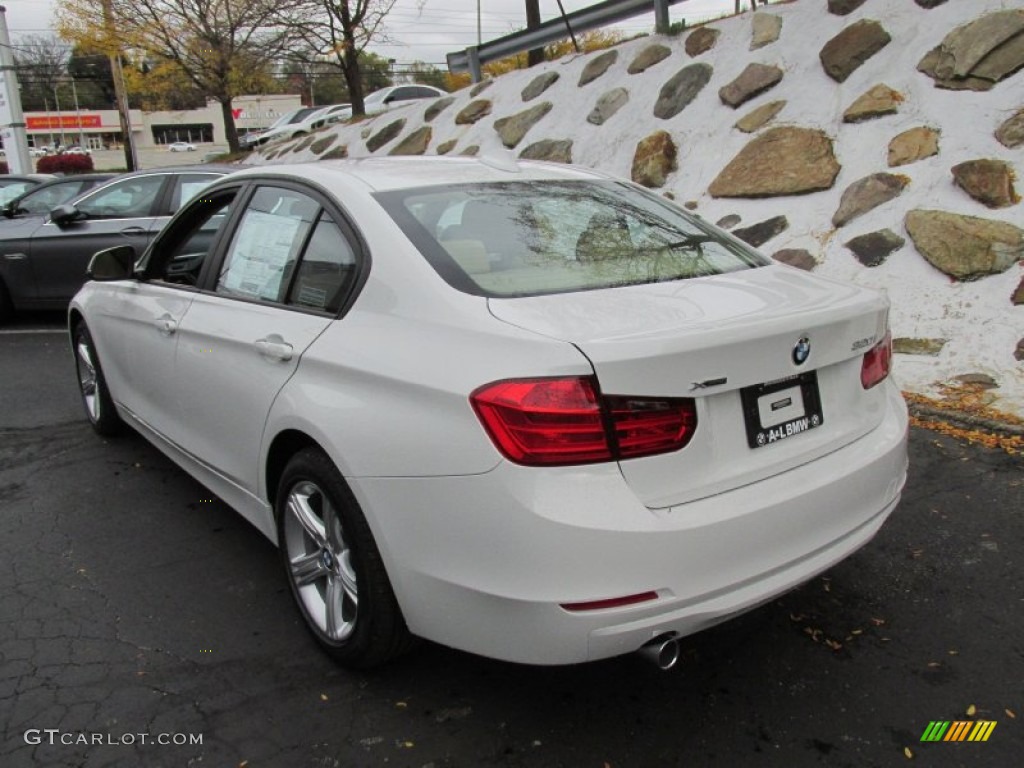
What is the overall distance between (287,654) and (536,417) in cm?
140

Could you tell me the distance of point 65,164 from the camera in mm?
53844

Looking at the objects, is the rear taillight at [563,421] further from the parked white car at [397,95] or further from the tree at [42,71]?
the tree at [42,71]

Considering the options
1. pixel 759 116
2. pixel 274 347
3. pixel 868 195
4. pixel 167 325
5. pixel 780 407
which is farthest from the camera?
pixel 759 116

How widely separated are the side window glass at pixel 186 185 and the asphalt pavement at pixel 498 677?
5109mm

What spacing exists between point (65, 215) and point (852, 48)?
298 inches

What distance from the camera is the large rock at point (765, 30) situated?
8641mm

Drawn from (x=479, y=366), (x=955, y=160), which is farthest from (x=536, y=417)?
(x=955, y=160)

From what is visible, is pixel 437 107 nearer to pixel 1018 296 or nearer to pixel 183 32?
pixel 1018 296

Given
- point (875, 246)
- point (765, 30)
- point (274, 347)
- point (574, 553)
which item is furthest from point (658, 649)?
point (765, 30)

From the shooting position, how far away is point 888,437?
2.64 m

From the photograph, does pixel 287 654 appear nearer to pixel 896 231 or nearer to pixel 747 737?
pixel 747 737

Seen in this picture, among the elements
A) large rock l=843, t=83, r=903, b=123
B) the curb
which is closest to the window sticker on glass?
the curb

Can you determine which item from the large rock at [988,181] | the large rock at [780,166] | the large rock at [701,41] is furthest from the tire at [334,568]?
the large rock at [701,41]

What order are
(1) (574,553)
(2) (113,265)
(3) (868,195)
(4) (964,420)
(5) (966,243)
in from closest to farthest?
(1) (574,553), (2) (113,265), (4) (964,420), (5) (966,243), (3) (868,195)
